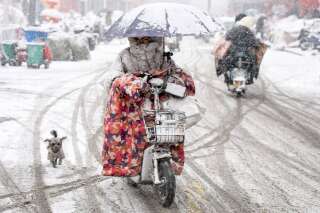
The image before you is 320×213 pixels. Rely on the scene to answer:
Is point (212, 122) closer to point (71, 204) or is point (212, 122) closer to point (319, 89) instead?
point (71, 204)

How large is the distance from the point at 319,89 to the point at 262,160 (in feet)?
30.3

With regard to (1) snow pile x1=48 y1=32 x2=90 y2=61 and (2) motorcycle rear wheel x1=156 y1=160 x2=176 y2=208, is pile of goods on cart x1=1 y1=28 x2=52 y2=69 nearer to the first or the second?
(1) snow pile x1=48 y1=32 x2=90 y2=61

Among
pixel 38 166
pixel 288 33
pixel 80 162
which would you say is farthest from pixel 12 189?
pixel 288 33

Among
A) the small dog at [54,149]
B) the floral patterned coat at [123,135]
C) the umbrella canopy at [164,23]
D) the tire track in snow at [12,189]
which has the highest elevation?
the umbrella canopy at [164,23]

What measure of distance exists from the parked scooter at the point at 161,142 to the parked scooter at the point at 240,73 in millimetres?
8381

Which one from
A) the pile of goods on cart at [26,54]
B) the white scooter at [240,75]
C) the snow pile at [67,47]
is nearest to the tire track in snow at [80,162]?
the white scooter at [240,75]

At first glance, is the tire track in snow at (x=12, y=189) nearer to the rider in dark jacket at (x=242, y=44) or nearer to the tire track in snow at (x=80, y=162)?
the tire track in snow at (x=80, y=162)

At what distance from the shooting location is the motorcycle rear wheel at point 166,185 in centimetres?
538

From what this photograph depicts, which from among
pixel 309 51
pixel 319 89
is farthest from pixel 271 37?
pixel 319 89

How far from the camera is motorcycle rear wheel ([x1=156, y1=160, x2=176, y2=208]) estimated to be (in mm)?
5375

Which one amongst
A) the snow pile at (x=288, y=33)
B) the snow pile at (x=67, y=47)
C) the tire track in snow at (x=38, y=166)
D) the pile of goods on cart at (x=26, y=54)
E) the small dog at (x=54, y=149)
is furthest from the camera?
the snow pile at (x=288, y=33)

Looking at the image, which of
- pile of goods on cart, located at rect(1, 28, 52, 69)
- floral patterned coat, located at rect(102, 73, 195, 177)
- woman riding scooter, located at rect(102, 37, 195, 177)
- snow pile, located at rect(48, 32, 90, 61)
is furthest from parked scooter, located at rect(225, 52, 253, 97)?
snow pile, located at rect(48, 32, 90, 61)

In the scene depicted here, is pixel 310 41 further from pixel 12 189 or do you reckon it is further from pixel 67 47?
pixel 12 189

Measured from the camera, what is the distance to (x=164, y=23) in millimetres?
5402
